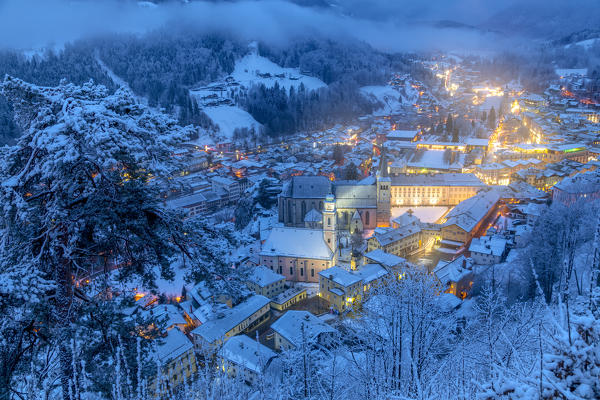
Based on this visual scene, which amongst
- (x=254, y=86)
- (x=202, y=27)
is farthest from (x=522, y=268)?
(x=202, y=27)

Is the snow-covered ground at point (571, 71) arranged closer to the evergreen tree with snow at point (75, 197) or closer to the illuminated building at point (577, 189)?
the illuminated building at point (577, 189)

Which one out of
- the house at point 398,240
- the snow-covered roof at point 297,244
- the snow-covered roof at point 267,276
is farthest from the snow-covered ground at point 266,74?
the snow-covered roof at point 267,276

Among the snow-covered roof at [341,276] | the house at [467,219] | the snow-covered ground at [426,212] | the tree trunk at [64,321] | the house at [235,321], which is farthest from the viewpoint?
→ the snow-covered ground at [426,212]

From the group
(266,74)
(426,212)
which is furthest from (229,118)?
(426,212)

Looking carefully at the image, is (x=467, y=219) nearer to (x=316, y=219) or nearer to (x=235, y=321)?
(x=316, y=219)

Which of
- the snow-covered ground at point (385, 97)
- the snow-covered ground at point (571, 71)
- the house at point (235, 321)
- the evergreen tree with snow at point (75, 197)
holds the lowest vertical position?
the house at point (235, 321)

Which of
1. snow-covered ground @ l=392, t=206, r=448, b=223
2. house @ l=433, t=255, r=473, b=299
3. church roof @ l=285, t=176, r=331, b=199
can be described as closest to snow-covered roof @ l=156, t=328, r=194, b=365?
house @ l=433, t=255, r=473, b=299

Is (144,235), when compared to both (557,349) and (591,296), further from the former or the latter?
(591,296)
